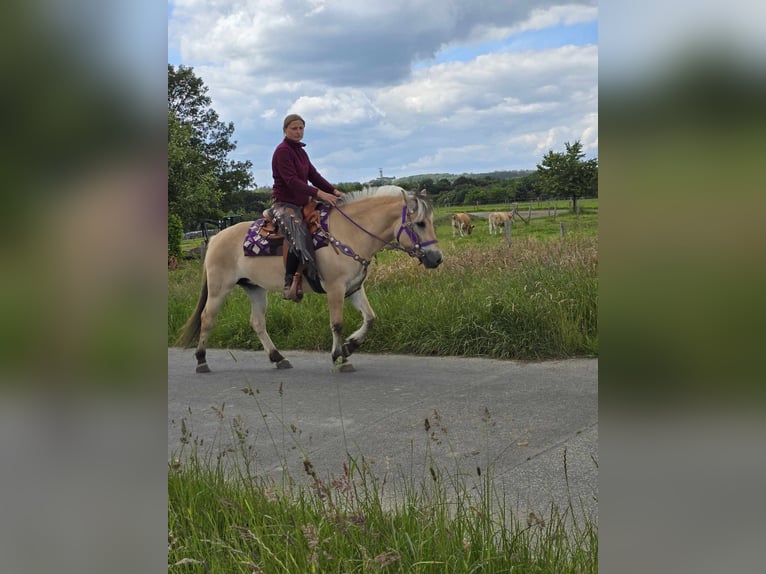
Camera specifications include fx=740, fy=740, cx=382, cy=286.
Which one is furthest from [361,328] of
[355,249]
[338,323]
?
[355,249]

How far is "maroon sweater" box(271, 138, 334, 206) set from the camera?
23.7ft

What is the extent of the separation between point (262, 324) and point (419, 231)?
214 cm

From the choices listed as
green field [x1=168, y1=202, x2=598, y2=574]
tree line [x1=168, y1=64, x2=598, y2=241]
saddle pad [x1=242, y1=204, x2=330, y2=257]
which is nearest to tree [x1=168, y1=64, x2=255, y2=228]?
tree line [x1=168, y1=64, x2=598, y2=241]

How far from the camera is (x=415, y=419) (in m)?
5.61

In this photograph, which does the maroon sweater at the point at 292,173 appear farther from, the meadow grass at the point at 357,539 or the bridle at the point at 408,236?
the meadow grass at the point at 357,539

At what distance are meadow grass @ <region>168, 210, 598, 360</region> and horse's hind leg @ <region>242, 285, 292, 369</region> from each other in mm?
1225

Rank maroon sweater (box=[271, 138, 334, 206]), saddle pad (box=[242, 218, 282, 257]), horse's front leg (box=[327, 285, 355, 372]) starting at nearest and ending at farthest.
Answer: maroon sweater (box=[271, 138, 334, 206]) < horse's front leg (box=[327, 285, 355, 372]) < saddle pad (box=[242, 218, 282, 257])

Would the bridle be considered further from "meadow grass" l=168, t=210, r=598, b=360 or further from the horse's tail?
the horse's tail

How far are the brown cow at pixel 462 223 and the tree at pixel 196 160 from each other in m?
10.0

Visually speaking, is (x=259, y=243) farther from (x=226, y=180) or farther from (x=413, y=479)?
(x=226, y=180)

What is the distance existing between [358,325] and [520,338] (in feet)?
7.27

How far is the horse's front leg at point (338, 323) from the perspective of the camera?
748 cm
